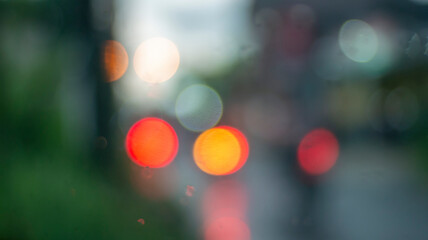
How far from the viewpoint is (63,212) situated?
193cm

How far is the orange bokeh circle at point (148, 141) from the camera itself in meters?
2.21

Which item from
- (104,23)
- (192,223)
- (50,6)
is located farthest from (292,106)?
(50,6)

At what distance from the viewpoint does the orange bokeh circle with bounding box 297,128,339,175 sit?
340cm

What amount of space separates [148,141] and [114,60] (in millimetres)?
435

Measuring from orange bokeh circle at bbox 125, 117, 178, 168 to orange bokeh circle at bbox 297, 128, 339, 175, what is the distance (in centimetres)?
124

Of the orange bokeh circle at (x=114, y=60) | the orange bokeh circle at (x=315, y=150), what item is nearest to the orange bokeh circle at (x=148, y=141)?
the orange bokeh circle at (x=114, y=60)

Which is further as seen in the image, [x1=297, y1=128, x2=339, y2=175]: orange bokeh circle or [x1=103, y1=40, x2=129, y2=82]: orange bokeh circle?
[x1=297, y1=128, x2=339, y2=175]: orange bokeh circle

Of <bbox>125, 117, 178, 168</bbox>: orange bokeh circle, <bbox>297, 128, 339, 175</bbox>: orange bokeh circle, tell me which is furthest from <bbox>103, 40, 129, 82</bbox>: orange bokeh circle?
<bbox>297, 128, 339, 175</bbox>: orange bokeh circle

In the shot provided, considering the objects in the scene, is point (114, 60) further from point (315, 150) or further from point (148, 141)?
point (315, 150)

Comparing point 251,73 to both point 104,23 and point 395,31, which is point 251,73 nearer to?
point 395,31

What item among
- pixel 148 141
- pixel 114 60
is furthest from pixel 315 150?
pixel 114 60

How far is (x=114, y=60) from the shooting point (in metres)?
2.19

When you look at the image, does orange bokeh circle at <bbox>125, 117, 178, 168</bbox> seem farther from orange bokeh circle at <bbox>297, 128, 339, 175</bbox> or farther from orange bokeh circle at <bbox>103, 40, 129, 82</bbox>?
orange bokeh circle at <bbox>297, 128, 339, 175</bbox>

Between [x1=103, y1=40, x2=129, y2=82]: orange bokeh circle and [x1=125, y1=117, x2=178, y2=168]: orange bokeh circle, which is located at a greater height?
[x1=103, y1=40, x2=129, y2=82]: orange bokeh circle
